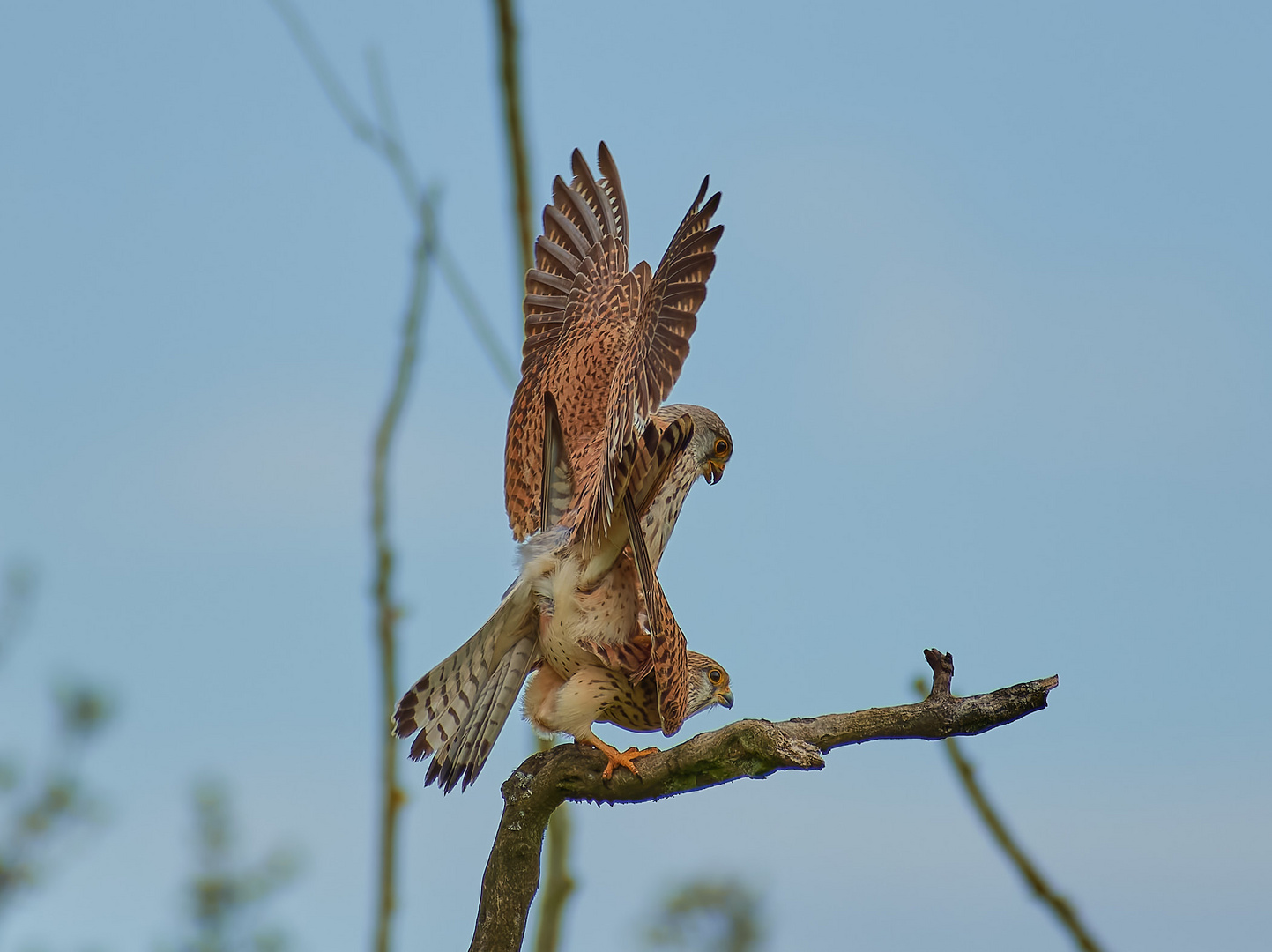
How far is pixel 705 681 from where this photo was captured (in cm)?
359

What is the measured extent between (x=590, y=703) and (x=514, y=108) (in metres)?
1.58

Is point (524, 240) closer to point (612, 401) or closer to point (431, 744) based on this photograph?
point (612, 401)

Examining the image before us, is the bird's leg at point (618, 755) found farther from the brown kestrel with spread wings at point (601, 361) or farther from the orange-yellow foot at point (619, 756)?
the brown kestrel with spread wings at point (601, 361)

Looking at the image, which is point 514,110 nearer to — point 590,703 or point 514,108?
point 514,108

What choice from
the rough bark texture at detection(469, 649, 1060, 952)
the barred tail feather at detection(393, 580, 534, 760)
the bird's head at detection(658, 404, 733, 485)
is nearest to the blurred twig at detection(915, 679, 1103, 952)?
the rough bark texture at detection(469, 649, 1060, 952)

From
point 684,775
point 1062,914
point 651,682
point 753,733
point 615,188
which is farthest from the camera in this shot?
point 615,188

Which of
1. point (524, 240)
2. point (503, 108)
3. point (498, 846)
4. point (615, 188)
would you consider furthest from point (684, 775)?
point (615, 188)

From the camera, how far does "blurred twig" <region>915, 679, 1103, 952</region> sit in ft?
6.07

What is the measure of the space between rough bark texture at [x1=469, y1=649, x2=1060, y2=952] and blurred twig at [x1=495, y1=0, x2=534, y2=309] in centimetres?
146

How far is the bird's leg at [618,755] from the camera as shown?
2820mm

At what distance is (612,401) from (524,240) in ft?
1.96

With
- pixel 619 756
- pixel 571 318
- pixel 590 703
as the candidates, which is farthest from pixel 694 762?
pixel 571 318

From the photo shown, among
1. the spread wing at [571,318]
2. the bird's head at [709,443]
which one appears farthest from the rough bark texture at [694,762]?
the bird's head at [709,443]

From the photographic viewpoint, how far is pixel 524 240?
314 cm
